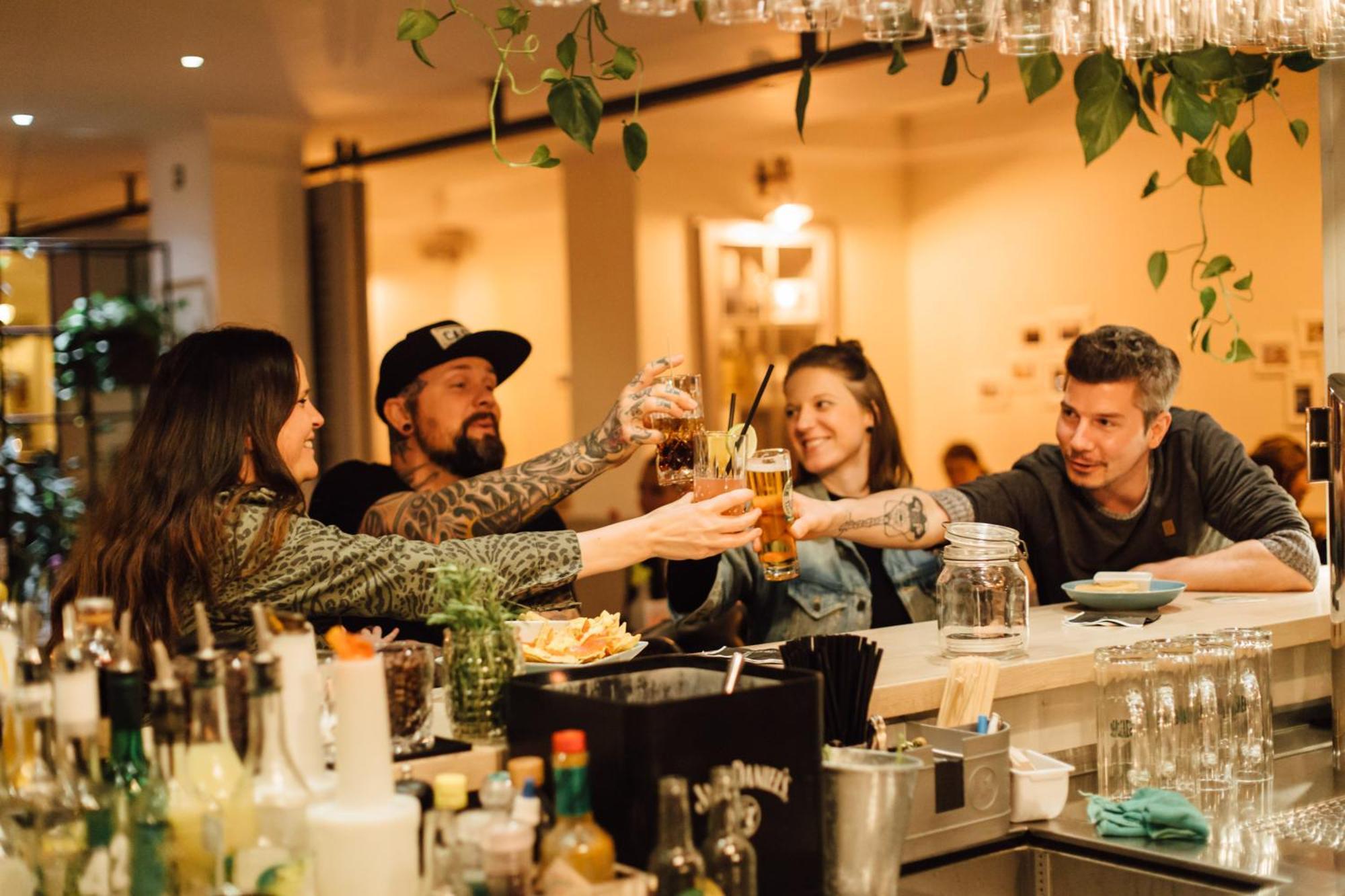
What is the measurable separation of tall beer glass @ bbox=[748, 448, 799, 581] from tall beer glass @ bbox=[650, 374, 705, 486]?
0.17 meters

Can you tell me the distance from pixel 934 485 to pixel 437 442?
5976 millimetres

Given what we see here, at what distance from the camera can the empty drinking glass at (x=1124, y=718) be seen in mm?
2383

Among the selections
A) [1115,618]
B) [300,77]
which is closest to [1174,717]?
[1115,618]

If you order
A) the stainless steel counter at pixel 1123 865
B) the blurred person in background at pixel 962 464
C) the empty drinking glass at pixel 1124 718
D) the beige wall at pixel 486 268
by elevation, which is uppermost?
the beige wall at pixel 486 268

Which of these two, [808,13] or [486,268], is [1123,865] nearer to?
[808,13]

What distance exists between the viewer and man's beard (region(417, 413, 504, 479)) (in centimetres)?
367

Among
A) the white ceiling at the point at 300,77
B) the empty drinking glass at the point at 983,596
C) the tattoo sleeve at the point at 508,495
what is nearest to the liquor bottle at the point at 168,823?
the empty drinking glass at the point at 983,596

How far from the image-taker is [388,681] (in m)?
1.81

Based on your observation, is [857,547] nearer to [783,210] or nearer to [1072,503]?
[1072,503]

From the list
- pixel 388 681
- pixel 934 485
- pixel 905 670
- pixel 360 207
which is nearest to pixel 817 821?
→ pixel 388 681

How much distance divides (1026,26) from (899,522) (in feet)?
3.99

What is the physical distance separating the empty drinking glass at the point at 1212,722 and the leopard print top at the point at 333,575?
108 cm

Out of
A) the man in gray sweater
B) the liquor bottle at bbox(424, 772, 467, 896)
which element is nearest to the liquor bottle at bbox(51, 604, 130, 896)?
the liquor bottle at bbox(424, 772, 467, 896)

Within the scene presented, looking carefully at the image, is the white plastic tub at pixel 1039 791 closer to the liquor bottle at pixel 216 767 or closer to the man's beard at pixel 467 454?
the liquor bottle at pixel 216 767
